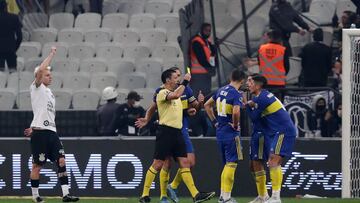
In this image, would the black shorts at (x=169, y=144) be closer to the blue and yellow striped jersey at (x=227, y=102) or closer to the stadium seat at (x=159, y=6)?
the blue and yellow striped jersey at (x=227, y=102)

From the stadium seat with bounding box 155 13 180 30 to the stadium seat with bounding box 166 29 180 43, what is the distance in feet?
0.49

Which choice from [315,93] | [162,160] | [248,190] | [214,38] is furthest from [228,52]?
[162,160]

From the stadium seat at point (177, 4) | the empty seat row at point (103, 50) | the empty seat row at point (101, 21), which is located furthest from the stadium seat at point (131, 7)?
the empty seat row at point (103, 50)

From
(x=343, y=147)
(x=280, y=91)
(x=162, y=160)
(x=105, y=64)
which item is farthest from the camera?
(x=105, y=64)

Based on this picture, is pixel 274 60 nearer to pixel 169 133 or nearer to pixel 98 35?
pixel 169 133

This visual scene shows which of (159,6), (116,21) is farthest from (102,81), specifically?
(159,6)

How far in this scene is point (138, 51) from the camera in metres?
27.9

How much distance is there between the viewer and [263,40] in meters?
25.0

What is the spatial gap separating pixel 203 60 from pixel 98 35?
15.9ft

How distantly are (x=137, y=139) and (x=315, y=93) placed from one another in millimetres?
3360

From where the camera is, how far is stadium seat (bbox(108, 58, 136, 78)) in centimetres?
2739

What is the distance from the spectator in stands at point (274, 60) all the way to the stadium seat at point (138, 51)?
15.3 ft

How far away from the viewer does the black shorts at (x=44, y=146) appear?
64.7 feet

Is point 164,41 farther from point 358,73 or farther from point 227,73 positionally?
point 358,73
